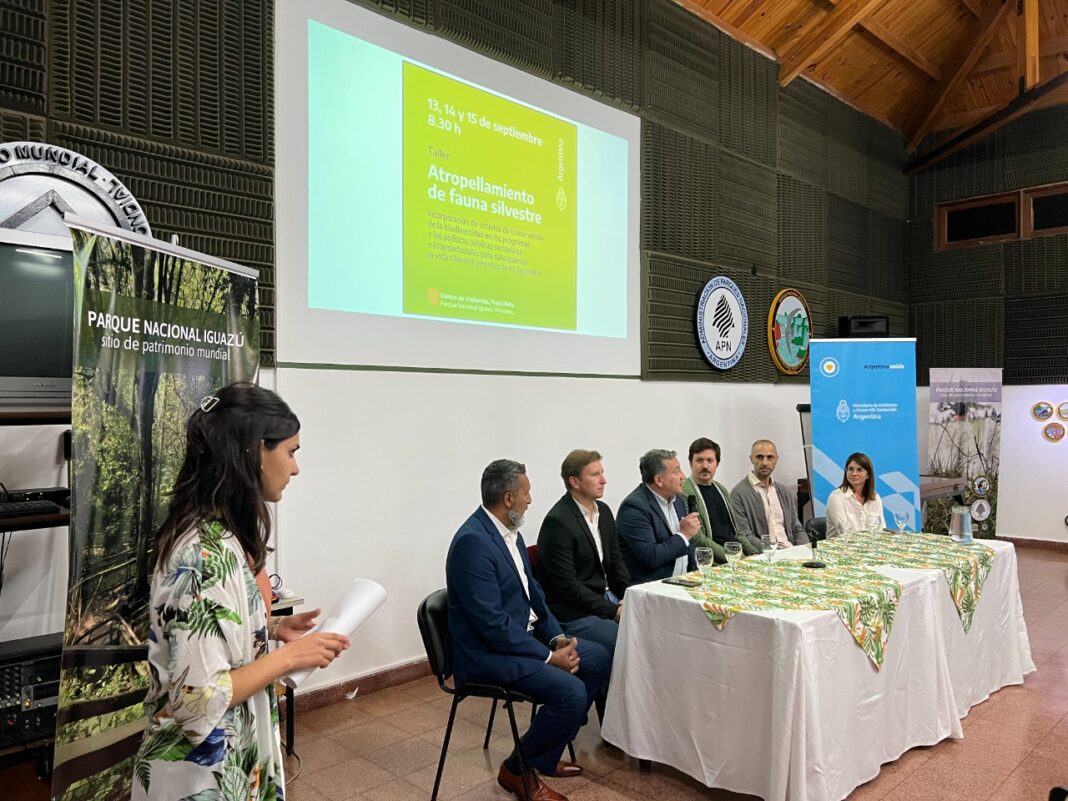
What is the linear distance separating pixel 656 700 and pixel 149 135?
3.09 meters

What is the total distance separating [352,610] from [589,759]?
77.0 inches

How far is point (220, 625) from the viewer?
1417 mm

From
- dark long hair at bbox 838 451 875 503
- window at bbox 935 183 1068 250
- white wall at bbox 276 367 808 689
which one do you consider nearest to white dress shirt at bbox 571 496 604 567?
white wall at bbox 276 367 808 689

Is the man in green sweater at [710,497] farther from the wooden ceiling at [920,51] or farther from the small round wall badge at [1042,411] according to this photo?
the small round wall badge at [1042,411]

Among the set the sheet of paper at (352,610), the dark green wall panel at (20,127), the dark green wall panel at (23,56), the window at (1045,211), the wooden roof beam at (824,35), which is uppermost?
the wooden roof beam at (824,35)

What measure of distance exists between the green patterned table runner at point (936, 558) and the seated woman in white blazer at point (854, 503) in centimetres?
33

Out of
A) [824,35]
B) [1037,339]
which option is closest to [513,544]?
[824,35]

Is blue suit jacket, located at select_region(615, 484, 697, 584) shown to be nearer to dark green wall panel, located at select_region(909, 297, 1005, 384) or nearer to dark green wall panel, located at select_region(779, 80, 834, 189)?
dark green wall panel, located at select_region(779, 80, 834, 189)

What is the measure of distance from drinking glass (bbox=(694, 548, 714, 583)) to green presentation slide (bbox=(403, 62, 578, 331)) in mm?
2091

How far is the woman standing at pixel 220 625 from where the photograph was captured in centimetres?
141

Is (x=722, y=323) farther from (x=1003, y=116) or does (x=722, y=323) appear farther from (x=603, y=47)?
(x=1003, y=116)

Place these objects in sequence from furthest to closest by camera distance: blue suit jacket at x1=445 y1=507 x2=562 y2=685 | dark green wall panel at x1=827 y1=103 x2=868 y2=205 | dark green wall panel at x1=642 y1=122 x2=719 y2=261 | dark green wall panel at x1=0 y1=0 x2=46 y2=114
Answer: dark green wall panel at x1=827 y1=103 x2=868 y2=205, dark green wall panel at x1=642 y1=122 x2=719 y2=261, dark green wall panel at x1=0 y1=0 x2=46 y2=114, blue suit jacket at x1=445 y1=507 x2=562 y2=685

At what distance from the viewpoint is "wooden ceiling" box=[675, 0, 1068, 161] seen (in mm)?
6996

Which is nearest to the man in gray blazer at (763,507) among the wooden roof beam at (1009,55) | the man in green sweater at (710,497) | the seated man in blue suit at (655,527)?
the man in green sweater at (710,497)
